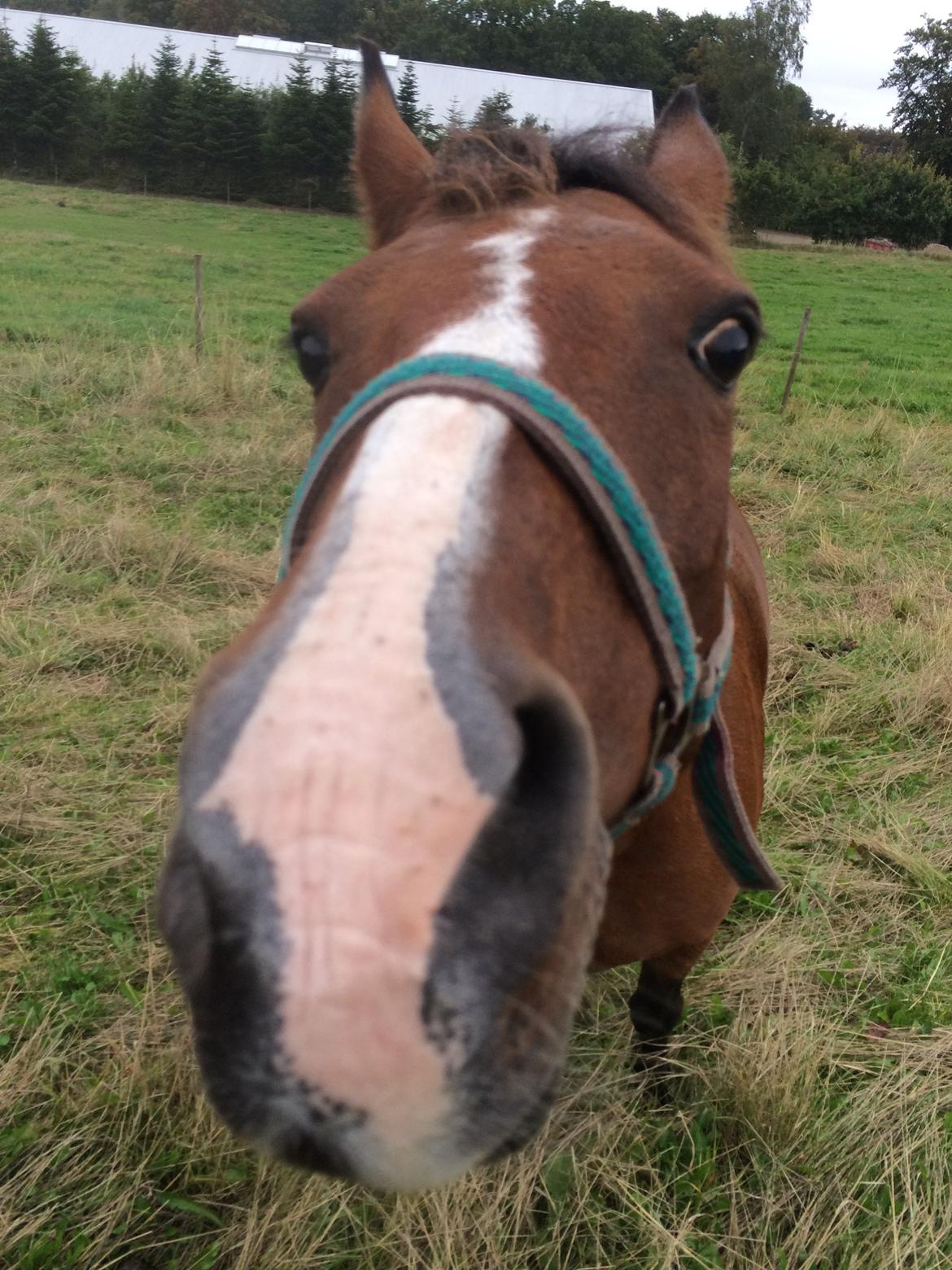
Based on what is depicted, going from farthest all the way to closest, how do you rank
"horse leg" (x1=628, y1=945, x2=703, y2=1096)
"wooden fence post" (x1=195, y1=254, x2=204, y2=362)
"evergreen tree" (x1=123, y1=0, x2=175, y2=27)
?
"evergreen tree" (x1=123, y1=0, x2=175, y2=27) < "wooden fence post" (x1=195, y1=254, x2=204, y2=362) < "horse leg" (x1=628, y1=945, x2=703, y2=1096)

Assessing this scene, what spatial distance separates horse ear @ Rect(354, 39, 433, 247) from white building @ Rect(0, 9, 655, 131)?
42.1 meters

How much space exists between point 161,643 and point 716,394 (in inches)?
158

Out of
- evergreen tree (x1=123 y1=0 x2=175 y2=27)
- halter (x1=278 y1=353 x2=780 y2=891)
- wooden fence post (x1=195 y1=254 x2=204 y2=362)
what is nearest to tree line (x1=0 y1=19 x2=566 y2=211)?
wooden fence post (x1=195 y1=254 x2=204 y2=362)

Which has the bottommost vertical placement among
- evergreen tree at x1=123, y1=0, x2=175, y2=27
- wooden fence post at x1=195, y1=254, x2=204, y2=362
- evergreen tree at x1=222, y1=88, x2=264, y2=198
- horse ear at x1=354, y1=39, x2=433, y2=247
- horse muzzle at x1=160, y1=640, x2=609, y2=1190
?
wooden fence post at x1=195, y1=254, x2=204, y2=362

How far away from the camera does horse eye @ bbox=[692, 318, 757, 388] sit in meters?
1.56

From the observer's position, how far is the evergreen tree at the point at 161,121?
33.2 metres

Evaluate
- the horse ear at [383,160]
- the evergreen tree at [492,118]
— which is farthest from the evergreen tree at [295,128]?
the evergreen tree at [492,118]

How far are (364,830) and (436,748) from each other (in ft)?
0.35

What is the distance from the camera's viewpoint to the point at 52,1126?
252 centimetres

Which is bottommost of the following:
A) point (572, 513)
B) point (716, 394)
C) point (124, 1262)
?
point (124, 1262)

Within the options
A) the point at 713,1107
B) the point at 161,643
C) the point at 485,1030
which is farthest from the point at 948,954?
the point at 161,643

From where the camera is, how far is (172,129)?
33.1 metres

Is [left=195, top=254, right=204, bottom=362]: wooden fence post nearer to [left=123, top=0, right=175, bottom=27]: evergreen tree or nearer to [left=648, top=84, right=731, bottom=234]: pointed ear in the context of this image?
[left=648, top=84, right=731, bottom=234]: pointed ear

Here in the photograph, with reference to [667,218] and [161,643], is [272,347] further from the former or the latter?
[667,218]
